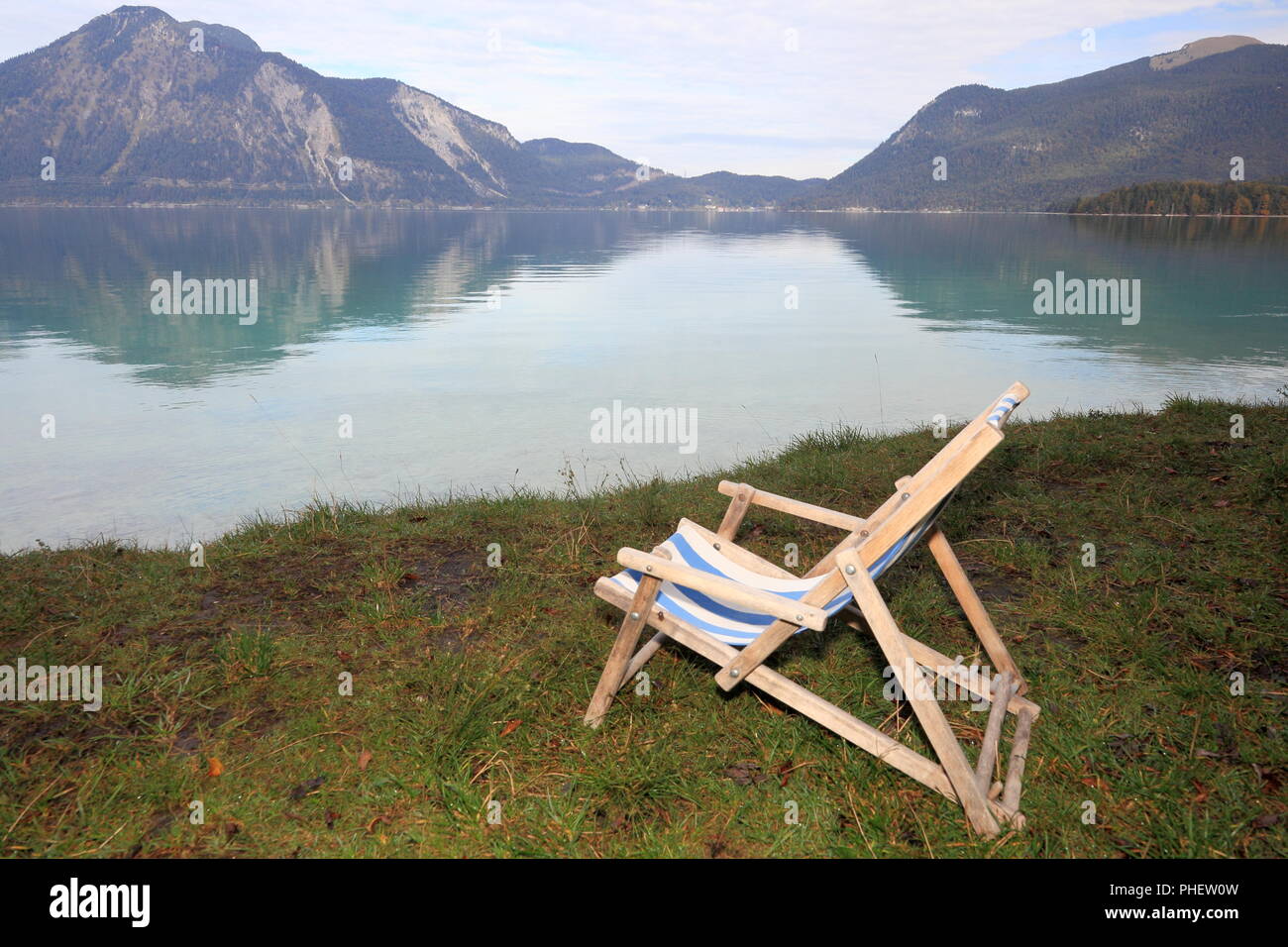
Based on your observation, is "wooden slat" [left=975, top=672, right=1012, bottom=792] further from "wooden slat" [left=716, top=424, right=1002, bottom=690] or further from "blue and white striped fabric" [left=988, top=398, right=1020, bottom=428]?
"blue and white striped fabric" [left=988, top=398, right=1020, bottom=428]

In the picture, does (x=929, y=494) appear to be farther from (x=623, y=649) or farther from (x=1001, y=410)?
(x=623, y=649)

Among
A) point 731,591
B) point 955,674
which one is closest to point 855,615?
point 955,674

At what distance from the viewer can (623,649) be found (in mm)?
3664

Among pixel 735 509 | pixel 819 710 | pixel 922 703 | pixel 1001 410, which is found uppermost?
pixel 1001 410

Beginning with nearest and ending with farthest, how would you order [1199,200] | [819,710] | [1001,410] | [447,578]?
1. [1001,410]
2. [819,710]
3. [447,578]
4. [1199,200]

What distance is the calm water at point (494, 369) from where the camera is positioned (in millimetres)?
11016

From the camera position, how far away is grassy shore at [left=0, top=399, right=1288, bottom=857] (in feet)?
10.6

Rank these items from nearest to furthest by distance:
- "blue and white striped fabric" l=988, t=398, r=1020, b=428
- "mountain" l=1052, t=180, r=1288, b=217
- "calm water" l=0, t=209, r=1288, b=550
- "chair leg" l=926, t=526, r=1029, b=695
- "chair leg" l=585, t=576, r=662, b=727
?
1. "blue and white striped fabric" l=988, t=398, r=1020, b=428
2. "chair leg" l=585, t=576, r=662, b=727
3. "chair leg" l=926, t=526, r=1029, b=695
4. "calm water" l=0, t=209, r=1288, b=550
5. "mountain" l=1052, t=180, r=1288, b=217

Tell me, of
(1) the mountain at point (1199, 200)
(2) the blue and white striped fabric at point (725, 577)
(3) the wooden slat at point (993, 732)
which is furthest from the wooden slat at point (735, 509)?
(1) the mountain at point (1199, 200)

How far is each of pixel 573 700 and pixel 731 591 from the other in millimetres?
1207

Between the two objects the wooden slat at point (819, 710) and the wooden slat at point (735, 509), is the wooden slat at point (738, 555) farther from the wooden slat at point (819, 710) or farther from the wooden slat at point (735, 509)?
the wooden slat at point (819, 710)

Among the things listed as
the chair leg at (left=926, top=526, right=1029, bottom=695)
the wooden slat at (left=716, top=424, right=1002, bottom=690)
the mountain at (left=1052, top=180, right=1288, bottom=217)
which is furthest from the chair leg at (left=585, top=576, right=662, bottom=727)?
the mountain at (left=1052, top=180, right=1288, bottom=217)
